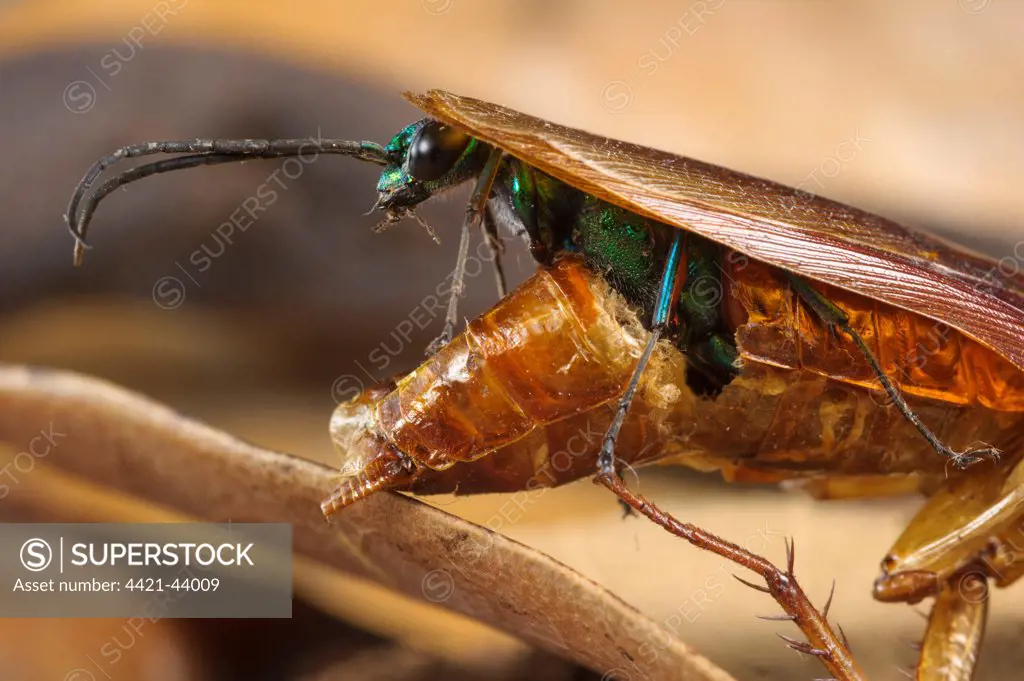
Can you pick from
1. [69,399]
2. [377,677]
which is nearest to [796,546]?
[377,677]

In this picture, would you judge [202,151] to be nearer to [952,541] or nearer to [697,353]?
[697,353]

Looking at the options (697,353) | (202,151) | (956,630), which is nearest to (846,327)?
(697,353)

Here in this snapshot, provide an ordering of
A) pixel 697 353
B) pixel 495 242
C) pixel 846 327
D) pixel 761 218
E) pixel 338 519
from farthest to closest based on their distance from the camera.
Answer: pixel 495 242 → pixel 697 353 → pixel 846 327 → pixel 761 218 → pixel 338 519

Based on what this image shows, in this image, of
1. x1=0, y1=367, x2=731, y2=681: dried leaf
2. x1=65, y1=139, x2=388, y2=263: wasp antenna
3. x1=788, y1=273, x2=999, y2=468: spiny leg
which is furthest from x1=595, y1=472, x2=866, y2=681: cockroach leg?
x1=65, y1=139, x2=388, y2=263: wasp antenna

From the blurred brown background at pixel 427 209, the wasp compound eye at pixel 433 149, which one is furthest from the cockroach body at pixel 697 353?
the blurred brown background at pixel 427 209

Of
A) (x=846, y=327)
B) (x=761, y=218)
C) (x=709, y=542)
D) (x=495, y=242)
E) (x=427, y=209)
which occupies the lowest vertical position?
(x=709, y=542)
